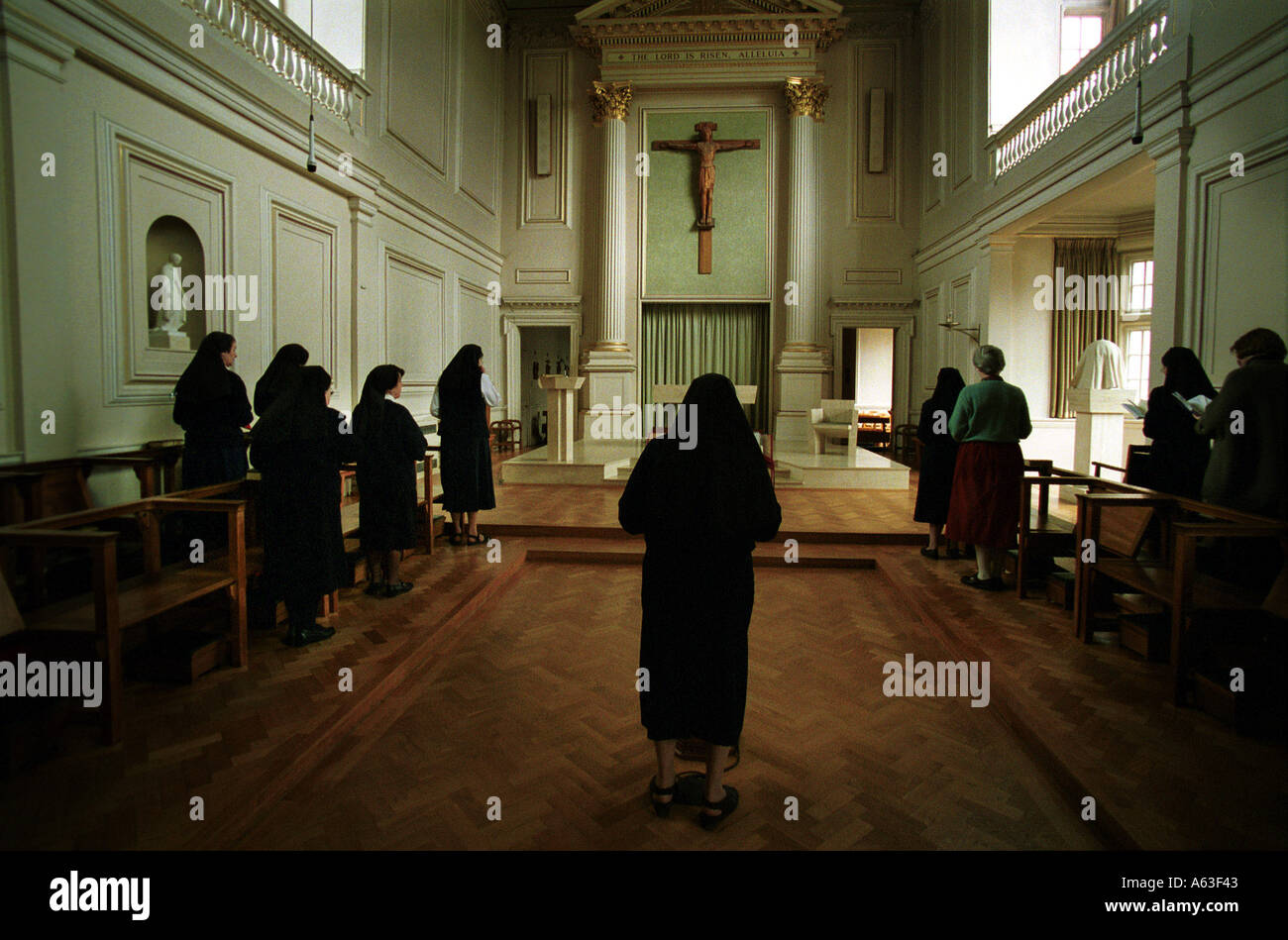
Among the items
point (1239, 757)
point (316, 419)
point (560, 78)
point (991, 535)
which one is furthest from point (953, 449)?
point (560, 78)

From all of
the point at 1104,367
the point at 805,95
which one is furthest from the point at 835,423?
the point at 805,95

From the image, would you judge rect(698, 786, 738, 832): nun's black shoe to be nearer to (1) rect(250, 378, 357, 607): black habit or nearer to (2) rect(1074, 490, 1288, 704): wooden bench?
(2) rect(1074, 490, 1288, 704): wooden bench

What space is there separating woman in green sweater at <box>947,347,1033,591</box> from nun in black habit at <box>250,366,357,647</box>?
3.95 m

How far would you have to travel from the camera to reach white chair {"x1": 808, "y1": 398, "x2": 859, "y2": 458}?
9609mm

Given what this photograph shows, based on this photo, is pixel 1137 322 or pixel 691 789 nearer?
pixel 691 789

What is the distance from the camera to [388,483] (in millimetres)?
4492

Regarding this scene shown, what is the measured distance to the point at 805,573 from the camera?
18.5ft

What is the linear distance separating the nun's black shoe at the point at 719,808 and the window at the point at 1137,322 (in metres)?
9.85

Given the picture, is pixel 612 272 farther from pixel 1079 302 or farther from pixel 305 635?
pixel 305 635

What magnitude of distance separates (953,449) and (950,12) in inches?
358

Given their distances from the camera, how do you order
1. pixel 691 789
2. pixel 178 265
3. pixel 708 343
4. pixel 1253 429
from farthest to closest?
pixel 708 343
pixel 178 265
pixel 1253 429
pixel 691 789

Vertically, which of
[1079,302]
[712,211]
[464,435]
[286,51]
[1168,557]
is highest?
[712,211]

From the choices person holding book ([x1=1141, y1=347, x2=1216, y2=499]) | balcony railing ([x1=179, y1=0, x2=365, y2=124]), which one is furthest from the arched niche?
person holding book ([x1=1141, y1=347, x2=1216, y2=499])

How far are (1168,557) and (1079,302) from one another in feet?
24.2
